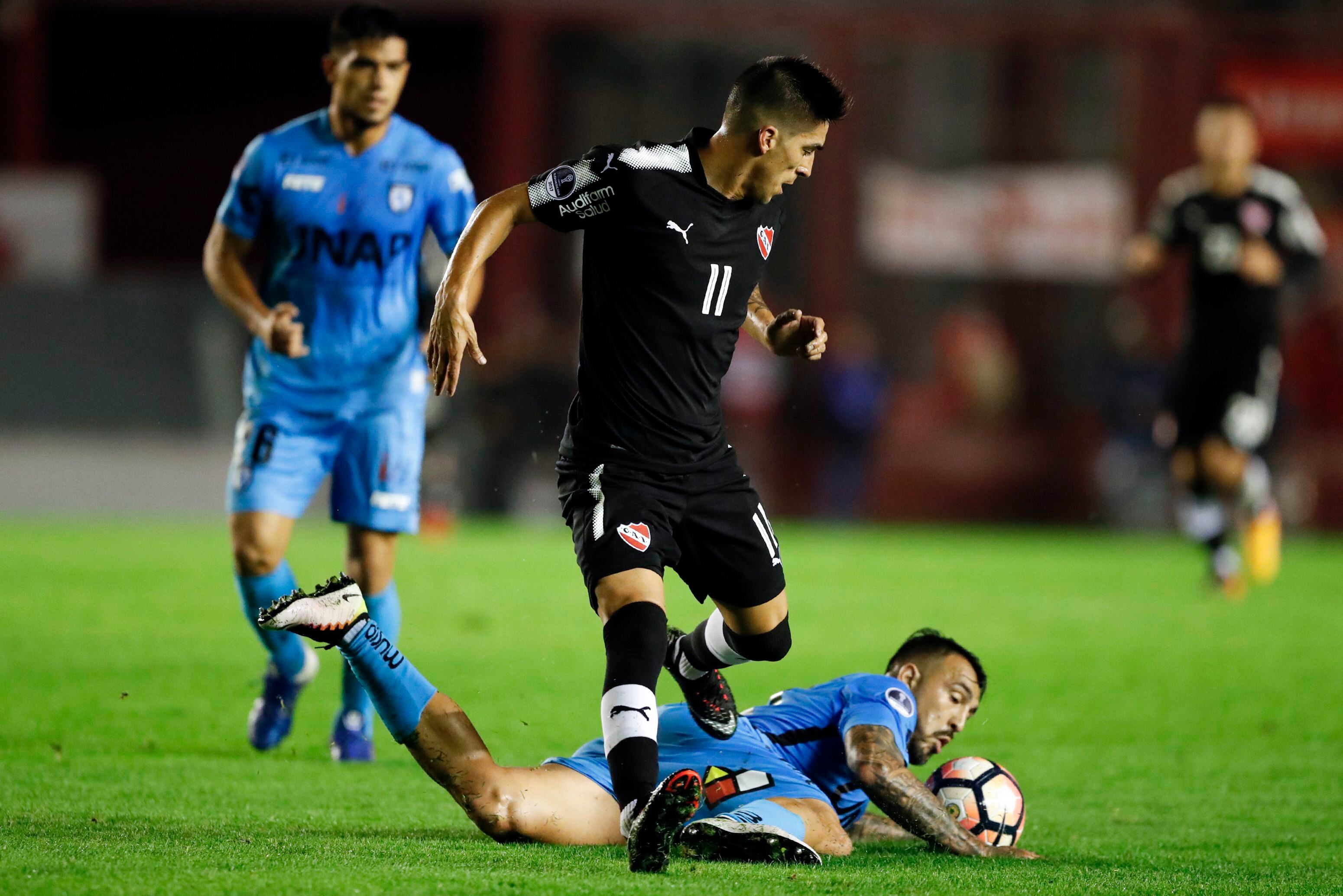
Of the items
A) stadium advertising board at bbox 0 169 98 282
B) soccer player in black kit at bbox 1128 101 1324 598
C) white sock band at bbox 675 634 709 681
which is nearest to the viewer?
white sock band at bbox 675 634 709 681

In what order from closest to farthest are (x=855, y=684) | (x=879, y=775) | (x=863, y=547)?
(x=879, y=775), (x=855, y=684), (x=863, y=547)

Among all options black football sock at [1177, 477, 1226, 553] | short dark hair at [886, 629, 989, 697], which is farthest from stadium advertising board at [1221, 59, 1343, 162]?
short dark hair at [886, 629, 989, 697]

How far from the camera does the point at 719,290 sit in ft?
16.8

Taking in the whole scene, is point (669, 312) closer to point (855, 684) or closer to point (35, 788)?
point (855, 684)

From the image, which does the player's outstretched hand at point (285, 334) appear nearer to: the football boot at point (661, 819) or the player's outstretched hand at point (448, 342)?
the player's outstretched hand at point (448, 342)

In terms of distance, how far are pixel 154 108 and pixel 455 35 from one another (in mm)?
3806

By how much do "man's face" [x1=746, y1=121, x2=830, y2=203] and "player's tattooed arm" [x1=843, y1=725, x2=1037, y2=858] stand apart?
5.08 ft

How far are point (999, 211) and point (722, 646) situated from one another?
54.1ft

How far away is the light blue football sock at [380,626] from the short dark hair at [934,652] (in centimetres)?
187

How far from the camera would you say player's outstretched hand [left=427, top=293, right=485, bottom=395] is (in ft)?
15.4

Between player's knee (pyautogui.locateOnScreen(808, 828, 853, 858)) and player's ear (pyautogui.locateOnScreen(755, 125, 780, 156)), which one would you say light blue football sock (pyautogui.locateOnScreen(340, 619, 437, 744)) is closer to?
player's knee (pyautogui.locateOnScreen(808, 828, 853, 858))

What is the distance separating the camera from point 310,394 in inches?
258

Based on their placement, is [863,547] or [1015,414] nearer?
[863,547]

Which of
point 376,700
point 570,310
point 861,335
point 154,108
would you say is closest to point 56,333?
point 154,108
